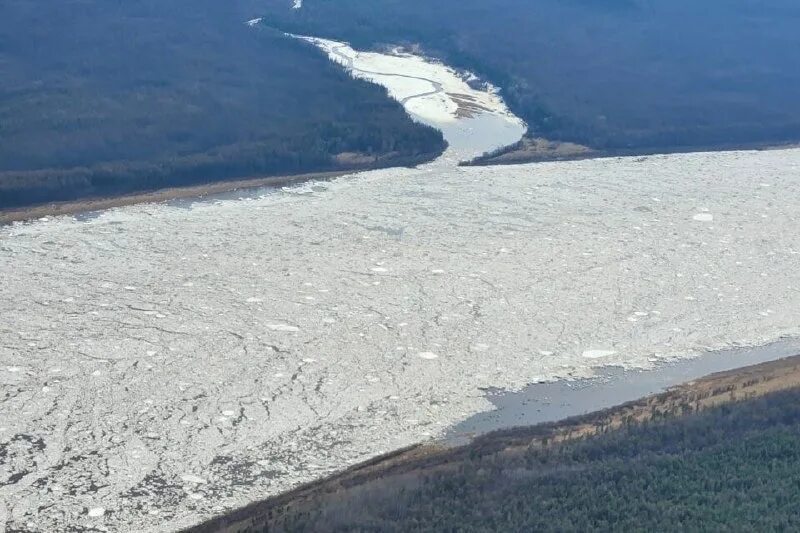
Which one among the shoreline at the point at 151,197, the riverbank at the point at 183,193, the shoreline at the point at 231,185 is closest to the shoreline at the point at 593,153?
the shoreline at the point at 231,185

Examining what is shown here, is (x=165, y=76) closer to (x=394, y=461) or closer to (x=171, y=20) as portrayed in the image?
(x=171, y=20)

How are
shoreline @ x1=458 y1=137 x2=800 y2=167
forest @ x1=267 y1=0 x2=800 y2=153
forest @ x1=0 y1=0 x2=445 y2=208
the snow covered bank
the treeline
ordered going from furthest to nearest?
Result: forest @ x1=267 y1=0 x2=800 y2=153 < the snow covered bank < shoreline @ x1=458 y1=137 x2=800 y2=167 < forest @ x1=0 y1=0 x2=445 y2=208 < the treeline

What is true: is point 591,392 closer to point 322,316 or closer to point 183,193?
point 322,316

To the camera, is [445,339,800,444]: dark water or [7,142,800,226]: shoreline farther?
[7,142,800,226]: shoreline

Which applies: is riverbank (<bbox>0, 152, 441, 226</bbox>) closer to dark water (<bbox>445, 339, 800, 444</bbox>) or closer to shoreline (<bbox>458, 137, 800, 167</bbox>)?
shoreline (<bbox>458, 137, 800, 167</bbox>)

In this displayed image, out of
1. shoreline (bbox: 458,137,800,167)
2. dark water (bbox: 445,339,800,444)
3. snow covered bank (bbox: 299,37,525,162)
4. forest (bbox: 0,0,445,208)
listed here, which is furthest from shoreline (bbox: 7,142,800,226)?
dark water (bbox: 445,339,800,444)

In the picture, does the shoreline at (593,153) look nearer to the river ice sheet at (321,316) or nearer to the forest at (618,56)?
the forest at (618,56)
